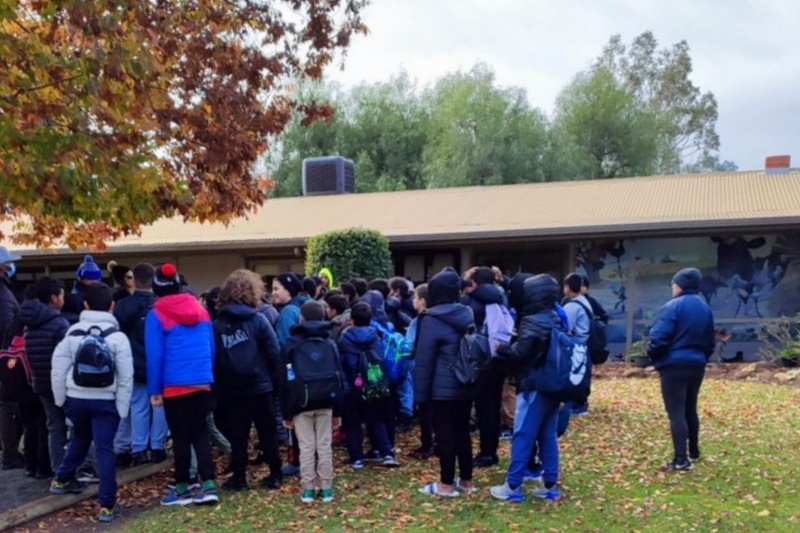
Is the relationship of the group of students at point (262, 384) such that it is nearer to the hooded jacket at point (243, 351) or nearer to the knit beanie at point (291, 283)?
the hooded jacket at point (243, 351)

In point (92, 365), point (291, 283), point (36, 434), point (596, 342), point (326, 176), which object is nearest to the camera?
point (92, 365)

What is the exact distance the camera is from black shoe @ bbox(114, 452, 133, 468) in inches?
288

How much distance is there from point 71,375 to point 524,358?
351 cm

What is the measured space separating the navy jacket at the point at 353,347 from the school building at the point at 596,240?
357 inches

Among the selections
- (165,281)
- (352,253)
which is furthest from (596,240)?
(165,281)

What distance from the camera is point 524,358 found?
5.80 metres

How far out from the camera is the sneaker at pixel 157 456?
7312 mm

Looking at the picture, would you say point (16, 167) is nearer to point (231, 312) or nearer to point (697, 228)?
point (231, 312)

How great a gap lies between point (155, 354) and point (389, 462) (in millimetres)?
2596

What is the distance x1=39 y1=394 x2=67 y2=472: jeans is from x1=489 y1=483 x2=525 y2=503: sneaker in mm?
3831

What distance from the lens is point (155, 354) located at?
5938 millimetres

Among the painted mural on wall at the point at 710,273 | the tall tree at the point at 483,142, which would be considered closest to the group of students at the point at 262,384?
the painted mural on wall at the point at 710,273

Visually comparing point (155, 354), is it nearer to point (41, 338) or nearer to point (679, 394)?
point (41, 338)

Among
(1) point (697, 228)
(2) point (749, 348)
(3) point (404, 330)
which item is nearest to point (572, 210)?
(1) point (697, 228)
